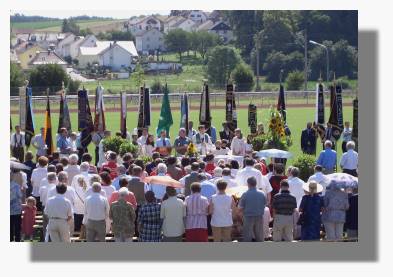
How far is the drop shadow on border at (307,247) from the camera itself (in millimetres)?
14430

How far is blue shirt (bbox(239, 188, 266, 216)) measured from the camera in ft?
48.0

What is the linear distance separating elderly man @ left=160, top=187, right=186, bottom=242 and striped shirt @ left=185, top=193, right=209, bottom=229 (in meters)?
0.09

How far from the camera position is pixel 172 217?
1448 cm

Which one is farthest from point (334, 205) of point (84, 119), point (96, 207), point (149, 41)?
point (149, 41)

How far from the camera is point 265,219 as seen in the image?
1501 centimetres

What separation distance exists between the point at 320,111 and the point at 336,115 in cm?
68

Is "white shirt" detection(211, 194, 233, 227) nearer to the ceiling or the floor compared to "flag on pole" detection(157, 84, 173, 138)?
nearer to the floor

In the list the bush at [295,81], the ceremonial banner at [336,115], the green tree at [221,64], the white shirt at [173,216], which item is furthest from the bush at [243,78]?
the white shirt at [173,216]

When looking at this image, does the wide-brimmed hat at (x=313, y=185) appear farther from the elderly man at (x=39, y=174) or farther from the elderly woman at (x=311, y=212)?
the elderly man at (x=39, y=174)

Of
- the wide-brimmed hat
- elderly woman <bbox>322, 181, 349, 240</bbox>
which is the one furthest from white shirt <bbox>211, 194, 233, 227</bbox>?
elderly woman <bbox>322, 181, 349, 240</bbox>

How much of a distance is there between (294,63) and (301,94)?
75.4 ft

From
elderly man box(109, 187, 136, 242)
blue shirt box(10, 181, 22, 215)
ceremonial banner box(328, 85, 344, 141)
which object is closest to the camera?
elderly man box(109, 187, 136, 242)

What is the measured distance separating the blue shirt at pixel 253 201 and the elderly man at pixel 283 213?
19 centimetres

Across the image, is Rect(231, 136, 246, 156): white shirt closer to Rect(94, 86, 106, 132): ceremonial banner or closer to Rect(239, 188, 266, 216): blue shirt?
Rect(94, 86, 106, 132): ceremonial banner
